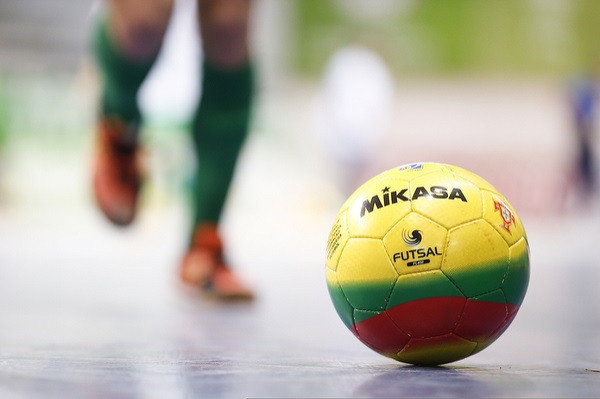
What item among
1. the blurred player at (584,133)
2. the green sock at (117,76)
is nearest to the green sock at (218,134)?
the green sock at (117,76)

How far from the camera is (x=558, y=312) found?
2.68 m

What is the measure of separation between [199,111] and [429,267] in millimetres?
1639

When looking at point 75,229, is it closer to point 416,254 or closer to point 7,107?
point 7,107

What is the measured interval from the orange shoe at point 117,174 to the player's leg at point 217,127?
29 cm

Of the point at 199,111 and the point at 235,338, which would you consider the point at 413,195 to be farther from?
the point at 199,111

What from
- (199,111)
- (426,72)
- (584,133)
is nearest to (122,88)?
(199,111)

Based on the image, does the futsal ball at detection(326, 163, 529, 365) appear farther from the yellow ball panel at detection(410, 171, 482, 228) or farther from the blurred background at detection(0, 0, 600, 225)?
the blurred background at detection(0, 0, 600, 225)

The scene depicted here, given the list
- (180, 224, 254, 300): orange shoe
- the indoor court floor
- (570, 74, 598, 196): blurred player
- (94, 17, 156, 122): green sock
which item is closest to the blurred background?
(570, 74, 598, 196): blurred player

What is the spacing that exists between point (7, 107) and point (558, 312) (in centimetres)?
898

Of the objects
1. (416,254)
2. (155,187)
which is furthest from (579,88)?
(416,254)

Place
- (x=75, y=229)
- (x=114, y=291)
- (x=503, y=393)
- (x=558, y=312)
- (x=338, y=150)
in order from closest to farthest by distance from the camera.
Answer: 1. (x=503, y=393)
2. (x=558, y=312)
3. (x=114, y=291)
4. (x=75, y=229)
5. (x=338, y=150)

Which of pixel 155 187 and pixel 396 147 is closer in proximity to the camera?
pixel 155 187

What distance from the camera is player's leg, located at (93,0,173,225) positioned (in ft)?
8.80

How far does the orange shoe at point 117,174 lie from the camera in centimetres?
313
